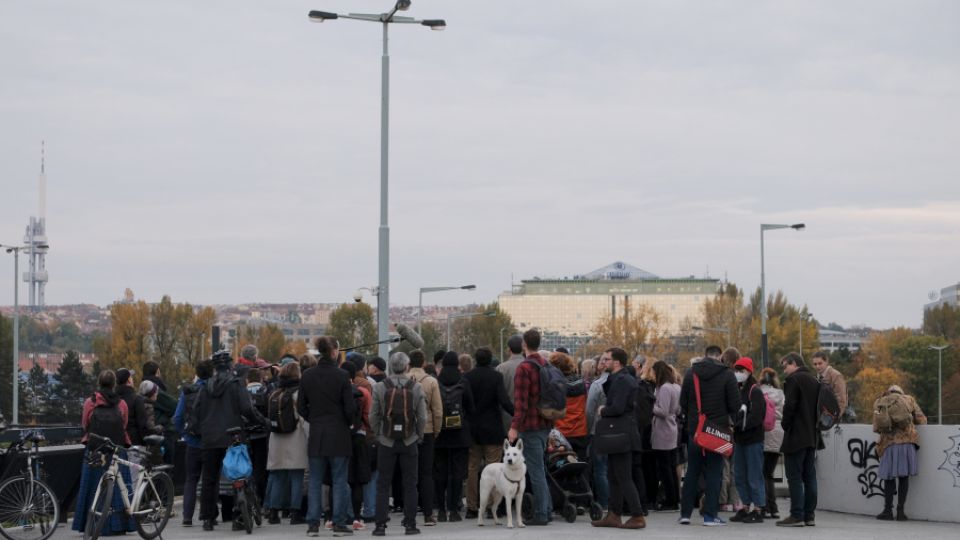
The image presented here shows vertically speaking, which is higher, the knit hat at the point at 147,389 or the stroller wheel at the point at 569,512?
the knit hat at the point at 147,389

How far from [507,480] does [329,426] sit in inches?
85.0

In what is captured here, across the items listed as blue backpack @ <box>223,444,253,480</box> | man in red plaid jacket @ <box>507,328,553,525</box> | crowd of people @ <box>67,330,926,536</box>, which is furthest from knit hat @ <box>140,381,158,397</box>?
man in red plaid jacket @ <box>507,328,553,525</box>

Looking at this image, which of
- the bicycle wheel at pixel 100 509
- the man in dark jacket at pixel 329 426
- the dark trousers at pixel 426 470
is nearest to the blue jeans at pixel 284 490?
the man in dark jacket at pixel 329 426

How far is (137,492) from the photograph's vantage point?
14227mm

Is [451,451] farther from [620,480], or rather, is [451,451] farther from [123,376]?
[123,376]

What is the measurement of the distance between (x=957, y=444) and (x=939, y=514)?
3.06ft

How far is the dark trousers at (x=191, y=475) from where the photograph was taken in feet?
52.5

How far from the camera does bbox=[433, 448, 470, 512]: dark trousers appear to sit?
16.4 meters

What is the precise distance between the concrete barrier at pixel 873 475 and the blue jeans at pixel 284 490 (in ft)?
24.2

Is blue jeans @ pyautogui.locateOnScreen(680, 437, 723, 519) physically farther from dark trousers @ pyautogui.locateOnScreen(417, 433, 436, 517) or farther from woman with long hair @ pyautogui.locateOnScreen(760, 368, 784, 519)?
dark trousers @ pyautogui.locateOnScreen(417, 433, 436, 517)

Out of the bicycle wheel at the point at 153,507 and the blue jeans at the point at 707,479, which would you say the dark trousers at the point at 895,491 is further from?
the bicycle wheel at the point at 153,507

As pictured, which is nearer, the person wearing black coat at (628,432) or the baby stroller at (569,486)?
the person wearing black coat at (628,432)

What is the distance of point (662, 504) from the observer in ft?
59.8

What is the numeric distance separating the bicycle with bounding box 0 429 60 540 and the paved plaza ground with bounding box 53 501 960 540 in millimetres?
864
